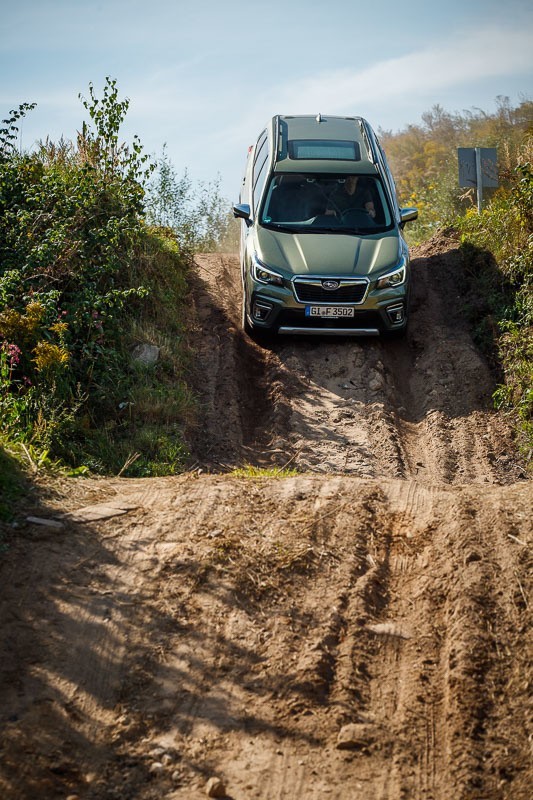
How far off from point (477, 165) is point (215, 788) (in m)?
12.9

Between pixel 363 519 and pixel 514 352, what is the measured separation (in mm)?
5569

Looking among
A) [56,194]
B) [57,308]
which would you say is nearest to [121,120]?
[56,194]

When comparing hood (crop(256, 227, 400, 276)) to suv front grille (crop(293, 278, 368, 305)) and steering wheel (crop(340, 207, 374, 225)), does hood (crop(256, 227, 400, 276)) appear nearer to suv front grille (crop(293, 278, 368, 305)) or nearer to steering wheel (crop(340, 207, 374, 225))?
suv front grille (crop(293, 278, 368, 305))

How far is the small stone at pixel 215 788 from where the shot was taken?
155 inches

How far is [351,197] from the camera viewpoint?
11.9 meters

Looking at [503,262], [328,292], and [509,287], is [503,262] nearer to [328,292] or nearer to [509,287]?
[509,287]

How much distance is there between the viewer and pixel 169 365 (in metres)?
10.7

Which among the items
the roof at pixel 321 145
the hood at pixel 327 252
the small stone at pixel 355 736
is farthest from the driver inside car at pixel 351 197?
the small stone at pixel 355 736

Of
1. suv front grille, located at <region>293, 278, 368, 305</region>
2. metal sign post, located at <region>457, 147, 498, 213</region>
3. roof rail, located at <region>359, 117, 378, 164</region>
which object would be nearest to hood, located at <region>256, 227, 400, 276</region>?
suv front grille, located at <region>293, 278, 368, 305</region>

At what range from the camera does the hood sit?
425 inches

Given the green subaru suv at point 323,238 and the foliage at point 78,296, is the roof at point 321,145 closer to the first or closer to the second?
the green subaru suv at point 323,238

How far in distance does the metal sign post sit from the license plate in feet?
17.5

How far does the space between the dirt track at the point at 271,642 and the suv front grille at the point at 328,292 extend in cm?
432

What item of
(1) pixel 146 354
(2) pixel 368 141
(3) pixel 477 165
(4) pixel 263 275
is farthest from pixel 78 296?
(3) pixel 477 165
